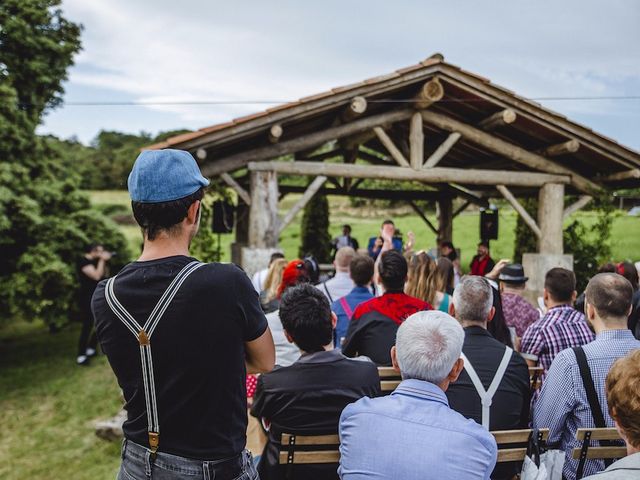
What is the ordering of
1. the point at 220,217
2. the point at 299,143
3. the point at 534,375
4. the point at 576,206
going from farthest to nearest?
the point at 220,217 → the point at 576,206 → the point at 299,143 → the point at 534,375

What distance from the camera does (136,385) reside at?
1.49 m

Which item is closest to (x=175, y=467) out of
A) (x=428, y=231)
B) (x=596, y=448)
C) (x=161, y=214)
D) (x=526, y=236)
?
(x=161, y=214)

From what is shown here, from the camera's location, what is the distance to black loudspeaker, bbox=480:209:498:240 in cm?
1273

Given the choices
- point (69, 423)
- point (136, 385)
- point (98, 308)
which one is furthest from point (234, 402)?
point (69, 423)

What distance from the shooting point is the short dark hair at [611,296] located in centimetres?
271

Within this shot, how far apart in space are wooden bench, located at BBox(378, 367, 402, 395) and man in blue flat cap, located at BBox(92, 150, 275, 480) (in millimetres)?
1520

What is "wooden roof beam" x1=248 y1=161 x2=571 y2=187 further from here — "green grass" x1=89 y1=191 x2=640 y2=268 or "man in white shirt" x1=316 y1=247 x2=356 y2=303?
"green grass" x1=89 y1=191 x2=640 y2=268

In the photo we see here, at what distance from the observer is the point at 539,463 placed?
2.39 m

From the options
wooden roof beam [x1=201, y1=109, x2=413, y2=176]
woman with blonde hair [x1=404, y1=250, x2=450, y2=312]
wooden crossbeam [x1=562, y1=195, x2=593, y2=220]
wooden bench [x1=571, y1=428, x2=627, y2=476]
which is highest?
wooden roof beam [x1=201, y1=109, x2=413, y2=176]

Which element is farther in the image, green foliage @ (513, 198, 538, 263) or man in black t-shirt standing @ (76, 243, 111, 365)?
green foliage @ (513, 198, 538, 263)

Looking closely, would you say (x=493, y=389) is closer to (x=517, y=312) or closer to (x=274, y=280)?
(x=517, y=312)

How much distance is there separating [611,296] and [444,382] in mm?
1366

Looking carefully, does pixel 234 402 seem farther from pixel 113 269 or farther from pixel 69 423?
pixel 113 269

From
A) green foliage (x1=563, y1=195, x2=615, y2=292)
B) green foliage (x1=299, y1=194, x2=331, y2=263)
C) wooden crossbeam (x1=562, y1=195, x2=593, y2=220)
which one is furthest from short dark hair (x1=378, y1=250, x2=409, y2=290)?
green foliage (x1=299, y1=194, x2=331, y2=263)
